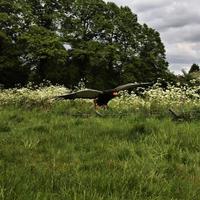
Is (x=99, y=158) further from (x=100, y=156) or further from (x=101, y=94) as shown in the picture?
(x=101, y=94)

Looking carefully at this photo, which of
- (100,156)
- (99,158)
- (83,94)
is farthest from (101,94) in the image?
(99,158)

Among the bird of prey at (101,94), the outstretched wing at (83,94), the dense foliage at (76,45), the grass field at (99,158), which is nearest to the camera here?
the grass field at (99,158)

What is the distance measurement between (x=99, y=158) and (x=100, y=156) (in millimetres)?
150

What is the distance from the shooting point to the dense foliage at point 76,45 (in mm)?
54719

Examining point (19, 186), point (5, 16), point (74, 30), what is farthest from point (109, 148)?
point (74, 30)

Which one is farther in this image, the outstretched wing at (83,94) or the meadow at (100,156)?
the outstretched wing at (83,94)

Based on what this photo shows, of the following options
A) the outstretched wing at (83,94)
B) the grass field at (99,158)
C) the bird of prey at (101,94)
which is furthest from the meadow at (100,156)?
the outstretched wing at (83,94)

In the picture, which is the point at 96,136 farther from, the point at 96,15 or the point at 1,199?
the point at 96,15

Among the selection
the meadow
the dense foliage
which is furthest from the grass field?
the dense foliage

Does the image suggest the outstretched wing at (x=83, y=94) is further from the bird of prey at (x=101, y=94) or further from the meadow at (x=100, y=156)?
the meadow at (x=100, y=156)

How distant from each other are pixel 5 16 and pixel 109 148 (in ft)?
152

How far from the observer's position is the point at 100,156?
29.3 ft

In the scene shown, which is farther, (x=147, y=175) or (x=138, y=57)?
(x=138, y=57)

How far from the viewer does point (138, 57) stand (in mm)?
61656
